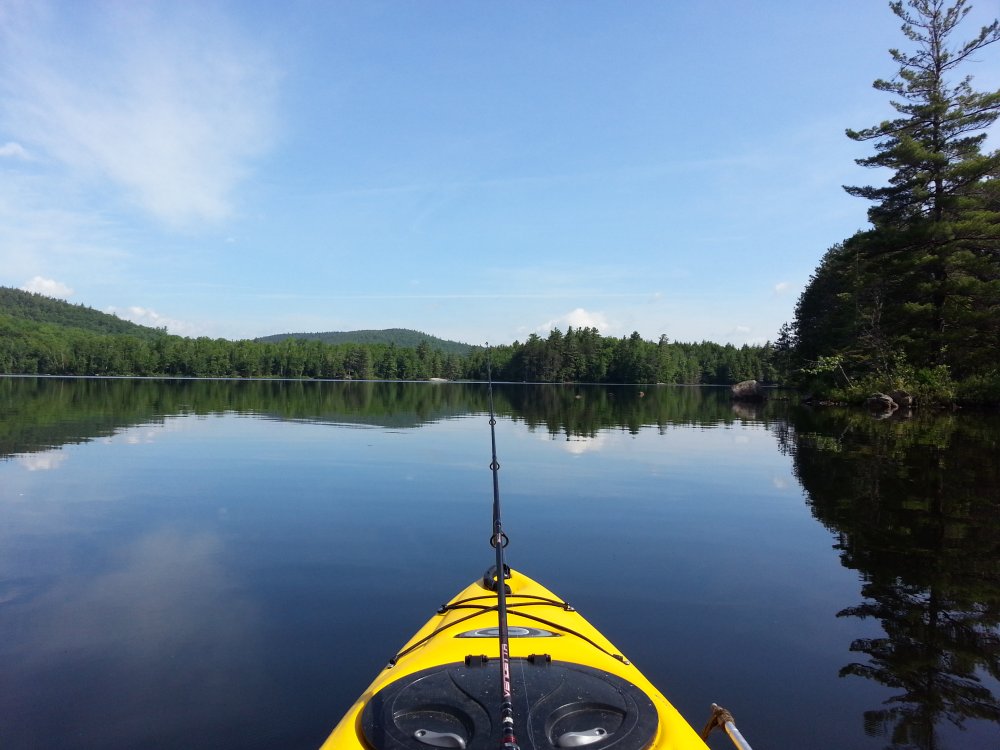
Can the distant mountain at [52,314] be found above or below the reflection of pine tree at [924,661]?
above

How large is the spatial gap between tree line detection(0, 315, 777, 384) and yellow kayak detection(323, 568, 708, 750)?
10538 centimetres

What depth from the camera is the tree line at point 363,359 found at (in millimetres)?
116375

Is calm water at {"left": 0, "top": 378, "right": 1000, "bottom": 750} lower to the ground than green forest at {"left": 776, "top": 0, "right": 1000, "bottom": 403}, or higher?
lower

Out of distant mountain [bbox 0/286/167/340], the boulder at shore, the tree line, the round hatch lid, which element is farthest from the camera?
distant mountain [bbox 0/286/167/340]

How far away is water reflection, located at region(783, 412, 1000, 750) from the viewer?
4.71m

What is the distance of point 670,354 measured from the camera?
5231 inches

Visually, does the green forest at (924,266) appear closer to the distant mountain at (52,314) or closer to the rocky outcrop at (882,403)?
the rocky outcrop at (882,403)

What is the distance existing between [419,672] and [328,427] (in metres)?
22.4

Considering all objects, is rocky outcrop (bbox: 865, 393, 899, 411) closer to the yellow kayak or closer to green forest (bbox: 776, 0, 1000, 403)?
green forest (bbox: 776, 0, 1000, 403)

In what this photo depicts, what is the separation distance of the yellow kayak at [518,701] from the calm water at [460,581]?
118 centimetres

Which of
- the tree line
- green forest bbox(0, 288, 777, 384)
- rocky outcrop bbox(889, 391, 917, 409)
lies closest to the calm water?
rocky outcrop bbox(889, 391, 917, 409)

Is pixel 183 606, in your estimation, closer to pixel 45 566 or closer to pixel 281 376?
pixel 45 566

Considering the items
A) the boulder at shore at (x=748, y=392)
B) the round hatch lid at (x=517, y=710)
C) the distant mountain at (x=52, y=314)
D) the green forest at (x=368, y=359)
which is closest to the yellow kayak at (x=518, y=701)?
the round hatch lid at (x=517, y=710)

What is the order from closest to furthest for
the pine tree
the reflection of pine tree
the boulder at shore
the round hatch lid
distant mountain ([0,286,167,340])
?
1. the round hatch lid
2. the reflection of pine tree
3. the pine tree
4. the boulder at shore
5. distant mountain ([0,286,167,340])
